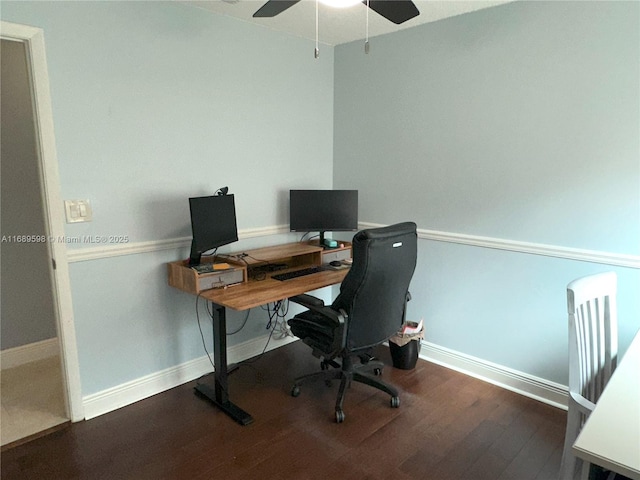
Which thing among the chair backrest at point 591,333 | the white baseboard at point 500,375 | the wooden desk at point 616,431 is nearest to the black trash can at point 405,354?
the white baseboard at point 500,375

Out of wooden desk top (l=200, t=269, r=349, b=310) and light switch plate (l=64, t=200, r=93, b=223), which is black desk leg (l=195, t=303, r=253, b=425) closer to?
wooden desk top (l=200, t=269, r=349, b=310)

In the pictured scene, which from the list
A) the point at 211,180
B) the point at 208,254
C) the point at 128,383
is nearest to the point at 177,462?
the point at 128,383

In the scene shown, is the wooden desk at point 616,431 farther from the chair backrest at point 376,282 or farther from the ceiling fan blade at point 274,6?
the ceiling fan blade at point 274,6

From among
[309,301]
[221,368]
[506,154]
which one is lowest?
[221,368]

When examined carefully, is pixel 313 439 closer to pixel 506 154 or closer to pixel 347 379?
pixel 347 379

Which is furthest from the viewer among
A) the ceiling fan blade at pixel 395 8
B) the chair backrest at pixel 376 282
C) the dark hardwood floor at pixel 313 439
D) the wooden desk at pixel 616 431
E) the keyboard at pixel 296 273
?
the keyboard at pixel 296 273

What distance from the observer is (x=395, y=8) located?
1.83 metres

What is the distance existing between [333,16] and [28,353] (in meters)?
3.27

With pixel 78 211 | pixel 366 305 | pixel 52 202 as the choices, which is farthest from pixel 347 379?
pixel 52 202

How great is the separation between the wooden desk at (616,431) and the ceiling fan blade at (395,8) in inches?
62.6

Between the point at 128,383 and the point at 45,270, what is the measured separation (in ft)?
4.20

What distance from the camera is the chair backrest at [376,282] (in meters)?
2.22

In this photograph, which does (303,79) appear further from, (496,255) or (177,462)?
(177,462)

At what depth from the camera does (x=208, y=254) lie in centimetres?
292
